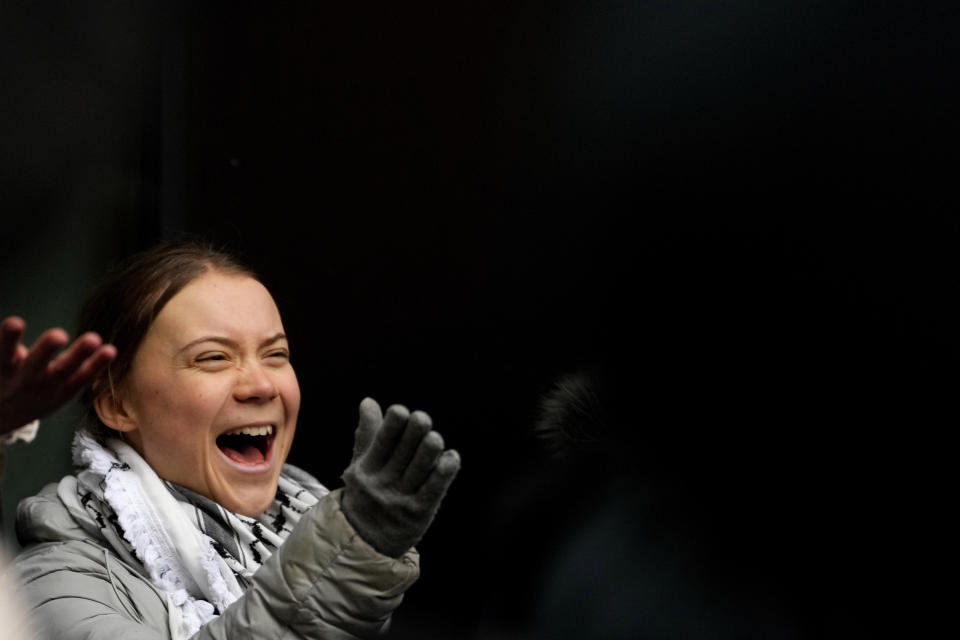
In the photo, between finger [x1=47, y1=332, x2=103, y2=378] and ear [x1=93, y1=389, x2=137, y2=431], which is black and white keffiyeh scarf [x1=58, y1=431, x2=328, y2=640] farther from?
finger [x1=47, y1=332, x2=103, y2=378]

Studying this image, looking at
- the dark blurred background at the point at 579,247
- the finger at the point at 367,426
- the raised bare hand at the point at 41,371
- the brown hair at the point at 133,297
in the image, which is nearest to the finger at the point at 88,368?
the raised bare hand at the point at 41,371

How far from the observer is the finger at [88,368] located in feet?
3.62

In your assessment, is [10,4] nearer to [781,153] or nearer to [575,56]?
[575,56]

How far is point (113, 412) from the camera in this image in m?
1.62

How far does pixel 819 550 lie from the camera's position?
1.65 m

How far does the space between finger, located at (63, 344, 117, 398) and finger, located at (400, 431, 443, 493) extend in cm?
32

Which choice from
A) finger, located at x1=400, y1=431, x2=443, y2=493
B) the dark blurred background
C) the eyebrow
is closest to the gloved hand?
finger, located at x1=400, y1=431, x2=443, y2=493

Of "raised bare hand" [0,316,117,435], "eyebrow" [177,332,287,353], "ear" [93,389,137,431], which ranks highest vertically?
"raised bare hand" [0,316,117,435]

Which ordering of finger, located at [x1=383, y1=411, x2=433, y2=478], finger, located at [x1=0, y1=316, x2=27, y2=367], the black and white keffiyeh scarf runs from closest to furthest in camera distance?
finger, located at [x1=0, y1=316, x2=27, y2=367] < finger, located at [x1=383, y1=411, x2=433, y2=478] < the black and white keffiyeh scarf

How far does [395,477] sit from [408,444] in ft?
0.15

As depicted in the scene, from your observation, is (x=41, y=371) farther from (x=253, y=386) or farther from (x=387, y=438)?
(x=253, y=386)

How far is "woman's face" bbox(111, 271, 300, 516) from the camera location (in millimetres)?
1578

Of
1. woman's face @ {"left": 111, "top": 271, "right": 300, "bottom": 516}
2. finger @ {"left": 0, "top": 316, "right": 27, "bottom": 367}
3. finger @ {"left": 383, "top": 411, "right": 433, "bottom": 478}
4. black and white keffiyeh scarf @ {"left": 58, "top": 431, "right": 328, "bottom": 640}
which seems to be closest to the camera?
finger @ {"left": 0, "top": 316, "right": 27, "bottom": 367}

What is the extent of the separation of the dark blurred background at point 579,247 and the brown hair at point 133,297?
0.16m
